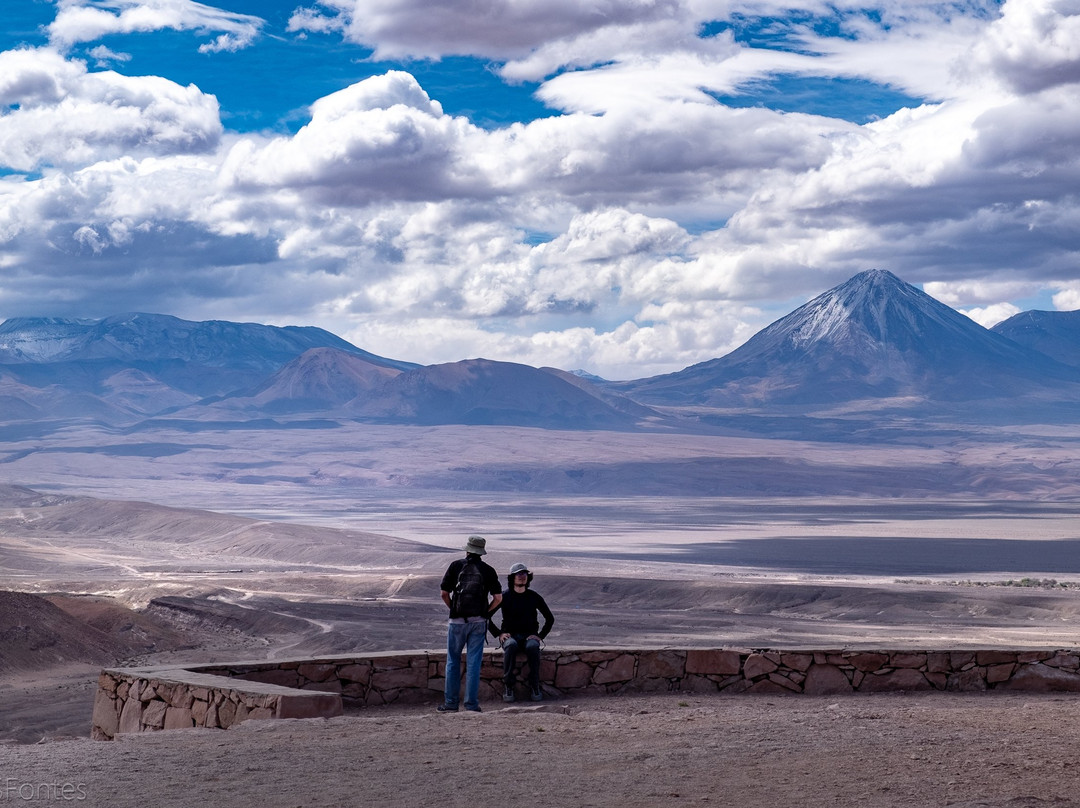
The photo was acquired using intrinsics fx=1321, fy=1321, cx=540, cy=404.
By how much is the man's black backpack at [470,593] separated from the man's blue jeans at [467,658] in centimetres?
8

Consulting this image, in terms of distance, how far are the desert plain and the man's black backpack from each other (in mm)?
845

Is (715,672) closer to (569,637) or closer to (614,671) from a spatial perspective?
(614,671)

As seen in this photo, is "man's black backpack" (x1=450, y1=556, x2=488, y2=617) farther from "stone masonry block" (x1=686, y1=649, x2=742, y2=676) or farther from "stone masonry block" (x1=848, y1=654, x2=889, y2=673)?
"stone masonry block" (x1=848, y1=654, x2=889, y2=673)

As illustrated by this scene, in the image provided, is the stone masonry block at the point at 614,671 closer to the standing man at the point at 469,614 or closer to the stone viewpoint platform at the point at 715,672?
the stone viewpoint platform at the point at 715,672

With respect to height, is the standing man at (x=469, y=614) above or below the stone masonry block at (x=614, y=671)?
above

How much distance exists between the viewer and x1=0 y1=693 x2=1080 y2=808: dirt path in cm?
684

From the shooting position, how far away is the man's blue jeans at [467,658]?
10102 mm

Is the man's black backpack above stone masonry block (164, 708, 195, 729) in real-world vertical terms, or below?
above

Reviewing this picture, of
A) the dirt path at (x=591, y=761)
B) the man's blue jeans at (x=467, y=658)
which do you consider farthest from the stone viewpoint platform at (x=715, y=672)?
the dirt path at (x=591, y=761)

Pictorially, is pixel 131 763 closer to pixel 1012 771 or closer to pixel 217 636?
pixel 1012 771

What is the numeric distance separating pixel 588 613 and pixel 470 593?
32.1 metres

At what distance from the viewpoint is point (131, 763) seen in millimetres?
7652

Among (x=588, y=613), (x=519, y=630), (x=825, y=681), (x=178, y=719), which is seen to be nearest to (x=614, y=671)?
(x=519, y=630)

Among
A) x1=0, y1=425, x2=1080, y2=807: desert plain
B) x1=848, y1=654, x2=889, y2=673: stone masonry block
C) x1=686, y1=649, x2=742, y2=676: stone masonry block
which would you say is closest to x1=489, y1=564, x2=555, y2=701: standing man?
x1=0, y1=425, x2=1080, y2=807: desert plain
